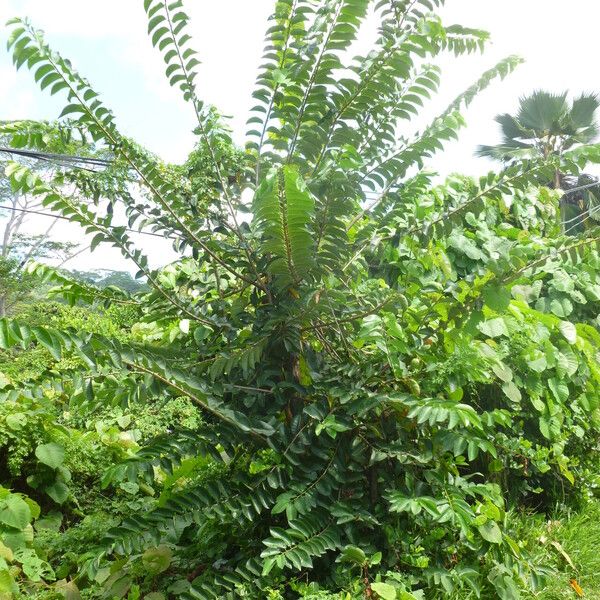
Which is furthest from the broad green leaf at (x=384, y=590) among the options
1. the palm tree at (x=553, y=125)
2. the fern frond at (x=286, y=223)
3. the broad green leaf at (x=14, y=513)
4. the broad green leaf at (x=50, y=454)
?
the palm tree at (x=553, y=125)

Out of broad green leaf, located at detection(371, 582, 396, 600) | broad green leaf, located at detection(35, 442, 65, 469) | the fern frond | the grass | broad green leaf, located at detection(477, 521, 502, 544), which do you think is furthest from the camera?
broad green leaf, located at detection(35, 442, 65, 469)

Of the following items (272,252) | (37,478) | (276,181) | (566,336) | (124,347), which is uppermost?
(276,181)

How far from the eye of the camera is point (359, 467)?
262 centimetres

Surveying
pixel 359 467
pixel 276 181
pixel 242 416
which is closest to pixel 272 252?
pixel 276 181

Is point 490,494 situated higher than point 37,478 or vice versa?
point 37,478

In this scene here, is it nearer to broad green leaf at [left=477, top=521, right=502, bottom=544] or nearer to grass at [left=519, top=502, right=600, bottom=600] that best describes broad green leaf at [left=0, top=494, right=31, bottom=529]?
broad green leaf at [left=477, top=521, right=502, bottom=544]

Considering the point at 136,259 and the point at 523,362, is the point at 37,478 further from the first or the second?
the point at 523,362

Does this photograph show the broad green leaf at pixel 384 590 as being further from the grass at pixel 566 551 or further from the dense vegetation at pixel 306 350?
the grass at pixel 566 551

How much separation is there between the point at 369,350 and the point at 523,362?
35.7 inches

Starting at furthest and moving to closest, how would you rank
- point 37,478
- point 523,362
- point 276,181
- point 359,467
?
point 37,478
point 523,362
point 359,467
point 276,181

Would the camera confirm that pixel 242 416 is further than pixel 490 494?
No

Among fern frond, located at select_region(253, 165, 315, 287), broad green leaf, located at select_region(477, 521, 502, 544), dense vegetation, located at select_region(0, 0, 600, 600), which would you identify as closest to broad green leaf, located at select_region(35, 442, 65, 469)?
dense vegetation, located at select_region(0, 0, 600, 600)

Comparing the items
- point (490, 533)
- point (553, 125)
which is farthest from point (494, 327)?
point (553, 125)

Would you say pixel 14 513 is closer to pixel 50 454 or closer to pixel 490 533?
pixel 50 454
